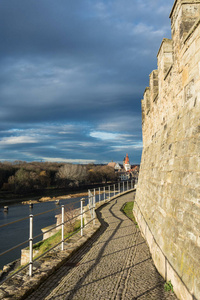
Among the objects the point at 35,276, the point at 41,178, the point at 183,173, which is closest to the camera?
the point at 183,173

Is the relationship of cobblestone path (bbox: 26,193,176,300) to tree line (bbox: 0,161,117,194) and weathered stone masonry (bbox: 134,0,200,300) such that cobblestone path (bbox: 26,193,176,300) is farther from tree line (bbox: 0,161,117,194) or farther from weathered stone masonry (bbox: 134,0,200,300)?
tree line (bbox: 0,161,117,194)

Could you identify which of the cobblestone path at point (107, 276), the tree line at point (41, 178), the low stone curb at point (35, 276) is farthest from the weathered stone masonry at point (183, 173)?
the tree line at point (41, 178)

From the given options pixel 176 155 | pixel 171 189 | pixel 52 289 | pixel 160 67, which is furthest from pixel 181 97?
pixel 52 289

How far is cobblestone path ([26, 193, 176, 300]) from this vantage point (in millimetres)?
3680

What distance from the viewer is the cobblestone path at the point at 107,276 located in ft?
12.1

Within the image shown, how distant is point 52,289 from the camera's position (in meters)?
3.94

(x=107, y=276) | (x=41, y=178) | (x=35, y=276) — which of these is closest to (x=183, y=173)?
(x=107, y=276)

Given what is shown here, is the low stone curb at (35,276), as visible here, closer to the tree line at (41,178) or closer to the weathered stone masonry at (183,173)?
the weathered stone masonry at (183,173)

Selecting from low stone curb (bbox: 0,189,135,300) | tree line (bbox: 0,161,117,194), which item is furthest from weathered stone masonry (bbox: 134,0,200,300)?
tree line (bbox: 0,161,117,194)

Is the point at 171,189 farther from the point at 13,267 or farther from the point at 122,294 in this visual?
the point at 13,267

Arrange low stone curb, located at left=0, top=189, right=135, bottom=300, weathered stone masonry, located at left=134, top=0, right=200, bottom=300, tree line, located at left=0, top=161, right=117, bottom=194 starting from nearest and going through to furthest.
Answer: weathered stone masonry, located at left=134, top=0, right=200, bottom=300 < low stone curb, located at left=0, top=189, right=135, bottom=300 < tree line, located at left=0, top=161, right=117, bottom=194

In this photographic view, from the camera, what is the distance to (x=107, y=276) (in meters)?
4.38

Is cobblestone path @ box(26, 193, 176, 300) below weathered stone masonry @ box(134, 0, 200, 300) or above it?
below

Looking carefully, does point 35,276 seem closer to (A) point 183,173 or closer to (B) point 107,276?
(B) point 107,276
